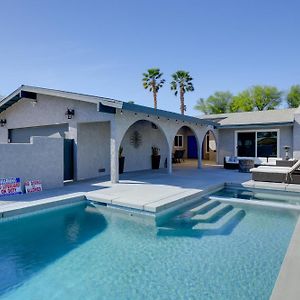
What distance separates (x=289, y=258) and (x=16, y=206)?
6.96 metres

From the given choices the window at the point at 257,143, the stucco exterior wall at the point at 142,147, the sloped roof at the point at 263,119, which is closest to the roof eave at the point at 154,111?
the stucco exterior wall at the point at 142,147

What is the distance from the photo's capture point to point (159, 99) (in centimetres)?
3738

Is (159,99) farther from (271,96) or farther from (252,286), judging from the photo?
(252,286)

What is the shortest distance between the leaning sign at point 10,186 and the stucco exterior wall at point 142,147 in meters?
7.51

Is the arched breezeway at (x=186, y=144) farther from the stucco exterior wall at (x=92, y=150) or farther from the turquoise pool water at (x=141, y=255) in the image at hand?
the turquoise pool water at (x=141, y=255)

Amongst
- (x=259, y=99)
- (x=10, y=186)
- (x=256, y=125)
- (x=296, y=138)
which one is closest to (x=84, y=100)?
(x=10, y=186)

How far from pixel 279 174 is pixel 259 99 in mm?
41224

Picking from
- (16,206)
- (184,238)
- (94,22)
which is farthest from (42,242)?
(94,22)

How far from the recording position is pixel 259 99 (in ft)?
159

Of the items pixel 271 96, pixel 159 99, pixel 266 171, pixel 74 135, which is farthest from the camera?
pixel 271 96

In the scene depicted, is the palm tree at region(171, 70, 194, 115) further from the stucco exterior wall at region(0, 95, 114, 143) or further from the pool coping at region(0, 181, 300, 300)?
the pool coping at region(0, 181, 300, 300)

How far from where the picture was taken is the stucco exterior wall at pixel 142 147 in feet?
54.2

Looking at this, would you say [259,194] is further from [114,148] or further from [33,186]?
[33,186]

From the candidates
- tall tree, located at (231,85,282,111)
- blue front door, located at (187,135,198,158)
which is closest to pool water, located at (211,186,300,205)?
blue front door, located at (187,135,198,158)
